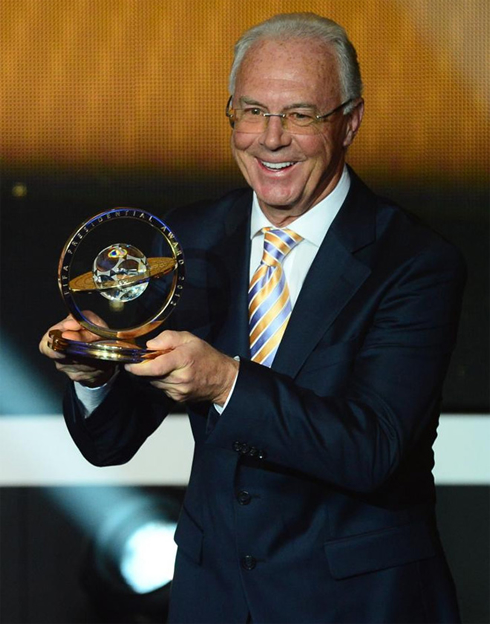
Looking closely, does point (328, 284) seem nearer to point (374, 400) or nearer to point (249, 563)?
point (374, 400)

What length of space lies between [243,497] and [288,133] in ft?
1.75

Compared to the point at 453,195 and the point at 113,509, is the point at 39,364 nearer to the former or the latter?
the point at 113,509

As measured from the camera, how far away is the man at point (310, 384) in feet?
4.85

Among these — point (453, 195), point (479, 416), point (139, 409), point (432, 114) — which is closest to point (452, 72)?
point (432, 114)

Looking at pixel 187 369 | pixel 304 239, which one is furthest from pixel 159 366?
pixel 304 239

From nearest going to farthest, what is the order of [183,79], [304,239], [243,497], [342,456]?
1. [342,456]
2. [243,497]
3. [304,239]
4. [183,79]

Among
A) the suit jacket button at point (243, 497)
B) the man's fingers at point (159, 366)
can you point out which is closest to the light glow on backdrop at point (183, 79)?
the suit jacket button at point (243, 497)

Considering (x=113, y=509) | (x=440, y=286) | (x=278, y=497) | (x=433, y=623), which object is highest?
(x=440, y=286)

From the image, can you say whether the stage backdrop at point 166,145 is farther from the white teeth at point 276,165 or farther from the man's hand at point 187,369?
the man's hand at point 187,369

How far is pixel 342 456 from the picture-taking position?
144cm

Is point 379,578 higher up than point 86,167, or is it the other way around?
point 86,167

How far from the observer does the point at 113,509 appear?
291cm

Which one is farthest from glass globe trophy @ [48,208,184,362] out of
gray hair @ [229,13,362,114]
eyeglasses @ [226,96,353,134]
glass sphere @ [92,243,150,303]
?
gray hair @ [229,13,362,114]

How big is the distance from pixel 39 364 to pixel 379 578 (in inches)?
58.9
